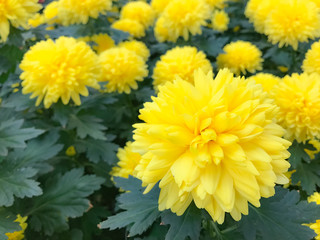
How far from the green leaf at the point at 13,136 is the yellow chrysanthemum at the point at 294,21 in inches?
65.5

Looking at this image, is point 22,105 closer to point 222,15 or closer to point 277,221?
point 277,221

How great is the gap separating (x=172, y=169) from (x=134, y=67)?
4.55ft

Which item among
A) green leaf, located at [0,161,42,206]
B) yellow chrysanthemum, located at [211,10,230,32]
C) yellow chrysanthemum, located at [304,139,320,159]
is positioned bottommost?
green leaf, located at [0,161,42,206]

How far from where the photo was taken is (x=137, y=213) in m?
1.12

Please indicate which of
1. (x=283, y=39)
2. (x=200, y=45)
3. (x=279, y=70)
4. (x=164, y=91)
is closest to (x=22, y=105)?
(x=164, y=91)

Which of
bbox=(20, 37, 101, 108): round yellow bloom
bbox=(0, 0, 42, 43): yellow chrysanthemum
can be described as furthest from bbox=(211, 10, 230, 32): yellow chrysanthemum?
bbox=(0, 0, 42, 43): yellow chrysanthemum

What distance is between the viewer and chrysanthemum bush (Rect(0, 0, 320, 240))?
92cm

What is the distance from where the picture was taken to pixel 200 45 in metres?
2.68

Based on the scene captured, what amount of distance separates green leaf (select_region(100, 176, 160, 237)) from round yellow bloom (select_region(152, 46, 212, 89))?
3.50ft

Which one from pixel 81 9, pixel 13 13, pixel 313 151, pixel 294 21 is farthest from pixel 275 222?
pixel 81 9

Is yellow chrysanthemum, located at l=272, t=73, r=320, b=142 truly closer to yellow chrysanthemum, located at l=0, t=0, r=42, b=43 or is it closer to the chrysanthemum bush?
the chrysanthemum bush

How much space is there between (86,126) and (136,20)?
1502mm

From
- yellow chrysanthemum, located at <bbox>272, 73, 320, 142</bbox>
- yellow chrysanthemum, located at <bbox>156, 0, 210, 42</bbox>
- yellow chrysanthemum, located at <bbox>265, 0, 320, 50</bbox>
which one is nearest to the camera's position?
yellow chrysanthemum, located at <bbox>272, 73, 320, 142</bbox>

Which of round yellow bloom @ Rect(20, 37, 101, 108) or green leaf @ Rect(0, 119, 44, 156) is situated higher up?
round yellow bloom @ Rect(20, 37, 101, 108)
